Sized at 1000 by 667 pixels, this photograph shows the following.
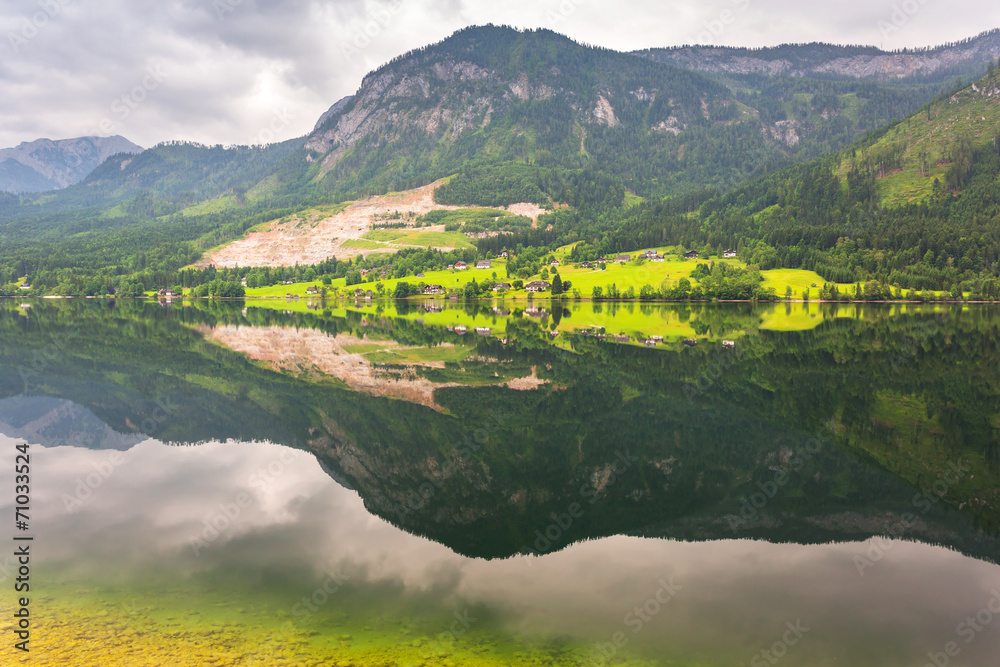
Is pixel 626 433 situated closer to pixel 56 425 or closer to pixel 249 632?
pixel 249 632

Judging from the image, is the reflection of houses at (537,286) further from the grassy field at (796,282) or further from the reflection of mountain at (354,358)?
the reflection of mountain at (354,358)

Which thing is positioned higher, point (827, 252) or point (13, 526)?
point (827, 252)

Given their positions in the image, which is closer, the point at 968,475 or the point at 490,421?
the point at 968,475

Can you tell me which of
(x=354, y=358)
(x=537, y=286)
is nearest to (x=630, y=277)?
(x=537, y=286)

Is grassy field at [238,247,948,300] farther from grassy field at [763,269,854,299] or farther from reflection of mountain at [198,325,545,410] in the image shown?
reflection of mountain at [198,325,545,410]

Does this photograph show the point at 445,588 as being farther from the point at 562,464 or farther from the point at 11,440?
the point at 11,440

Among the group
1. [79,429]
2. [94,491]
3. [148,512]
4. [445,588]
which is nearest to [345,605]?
[445,588]

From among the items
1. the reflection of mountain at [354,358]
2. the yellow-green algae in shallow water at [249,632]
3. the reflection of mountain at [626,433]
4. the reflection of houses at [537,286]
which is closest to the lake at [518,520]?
the yellow-green algae in shallow water at [249,632]
